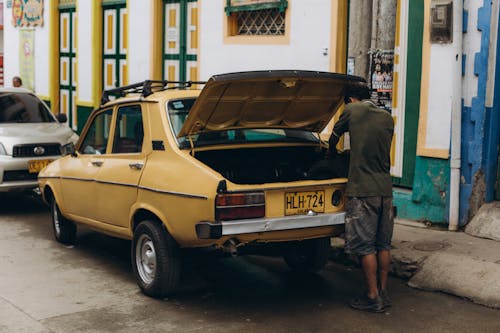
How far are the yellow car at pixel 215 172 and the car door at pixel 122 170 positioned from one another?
1 centimetres

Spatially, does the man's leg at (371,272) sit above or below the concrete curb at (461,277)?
above

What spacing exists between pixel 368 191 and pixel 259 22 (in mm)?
6885

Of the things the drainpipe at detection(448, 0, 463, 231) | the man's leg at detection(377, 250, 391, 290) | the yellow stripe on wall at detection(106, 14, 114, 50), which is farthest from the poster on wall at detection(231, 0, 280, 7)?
the man's leg at detection(377, 250, 391, 290)

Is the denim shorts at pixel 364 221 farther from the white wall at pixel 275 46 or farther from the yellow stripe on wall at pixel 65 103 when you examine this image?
the yellow stripe on wall at pixel 65 103

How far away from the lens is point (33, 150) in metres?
11.4

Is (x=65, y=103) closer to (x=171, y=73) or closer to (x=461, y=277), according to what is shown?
(x=171, y=73)

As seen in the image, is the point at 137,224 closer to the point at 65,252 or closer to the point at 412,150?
the point at 65,252

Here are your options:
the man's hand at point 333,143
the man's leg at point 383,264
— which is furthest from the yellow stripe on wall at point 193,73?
the man's leg at point 383,264

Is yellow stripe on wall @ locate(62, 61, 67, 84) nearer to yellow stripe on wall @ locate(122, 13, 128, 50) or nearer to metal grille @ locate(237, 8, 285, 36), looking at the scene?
yellow stripe on wall @ locate(122, 13, 128, 50)

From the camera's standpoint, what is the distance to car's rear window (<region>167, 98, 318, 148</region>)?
288 inches

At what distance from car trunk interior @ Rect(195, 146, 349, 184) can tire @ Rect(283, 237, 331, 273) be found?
0.66 m

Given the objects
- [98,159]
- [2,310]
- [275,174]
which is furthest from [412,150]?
[2,310]

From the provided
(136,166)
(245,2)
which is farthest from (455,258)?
(245,2)

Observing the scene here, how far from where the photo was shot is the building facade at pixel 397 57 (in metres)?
9.46
